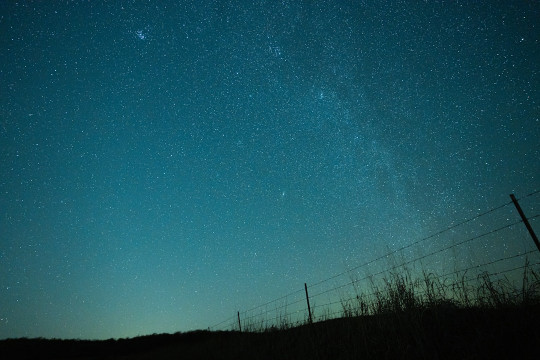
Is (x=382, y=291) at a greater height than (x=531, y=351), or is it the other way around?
(x=382, y=291)

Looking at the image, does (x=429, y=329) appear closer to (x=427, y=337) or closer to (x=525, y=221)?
(x=427, y=337)

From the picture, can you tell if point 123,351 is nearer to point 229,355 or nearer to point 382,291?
point 229,355

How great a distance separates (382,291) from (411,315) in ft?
3.49

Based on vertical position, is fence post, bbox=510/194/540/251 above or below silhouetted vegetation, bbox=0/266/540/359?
above

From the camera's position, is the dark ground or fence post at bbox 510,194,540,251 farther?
fence post at bbox 510,194,540,251

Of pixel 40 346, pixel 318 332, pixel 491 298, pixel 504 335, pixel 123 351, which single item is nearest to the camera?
pixel 504 335

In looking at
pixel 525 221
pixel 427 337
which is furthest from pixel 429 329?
pixel 525 221

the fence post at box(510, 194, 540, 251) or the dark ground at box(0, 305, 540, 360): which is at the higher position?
the fence post at box(510, 194, 540, 251)

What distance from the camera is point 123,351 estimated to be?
43.9ft

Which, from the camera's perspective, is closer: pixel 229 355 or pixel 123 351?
pixel 229 355

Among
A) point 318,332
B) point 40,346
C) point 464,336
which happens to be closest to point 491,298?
point 464,336

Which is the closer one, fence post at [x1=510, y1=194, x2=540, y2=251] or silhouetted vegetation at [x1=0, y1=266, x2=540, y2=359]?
silhouetted vegetation at [x1=0, y1=266, x2=540, y2=359]

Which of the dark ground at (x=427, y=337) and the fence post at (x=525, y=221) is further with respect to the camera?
the fence post at (x=525, y=221)

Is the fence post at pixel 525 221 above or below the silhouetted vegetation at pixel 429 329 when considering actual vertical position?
above
